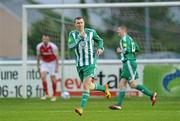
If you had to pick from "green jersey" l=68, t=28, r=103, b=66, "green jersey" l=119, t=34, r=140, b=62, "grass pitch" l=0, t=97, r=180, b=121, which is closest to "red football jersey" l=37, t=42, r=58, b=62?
"grass pitch" l=0, t=97, r=180, b=121

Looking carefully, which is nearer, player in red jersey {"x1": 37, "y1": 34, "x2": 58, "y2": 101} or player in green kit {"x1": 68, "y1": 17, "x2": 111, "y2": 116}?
player in green kit {"x1": 68, "y1": 17, "x2": 111, "y2": 116}

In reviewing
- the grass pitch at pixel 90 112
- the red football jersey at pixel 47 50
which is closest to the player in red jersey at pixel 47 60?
the red football jersey at pixel 47 50

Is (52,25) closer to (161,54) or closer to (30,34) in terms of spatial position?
(30,34)

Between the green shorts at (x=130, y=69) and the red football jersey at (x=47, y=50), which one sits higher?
the red football jersey at (x=47, y=50)

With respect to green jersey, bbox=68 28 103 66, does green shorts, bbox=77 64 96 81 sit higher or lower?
lower

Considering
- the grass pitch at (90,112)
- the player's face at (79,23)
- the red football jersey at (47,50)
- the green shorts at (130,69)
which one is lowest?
the grass pitch at (90,112)

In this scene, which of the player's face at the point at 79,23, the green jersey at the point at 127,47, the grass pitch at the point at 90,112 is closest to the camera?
the grass pitch at the point at 90,112

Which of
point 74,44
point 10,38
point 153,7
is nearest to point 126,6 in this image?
point 153,7

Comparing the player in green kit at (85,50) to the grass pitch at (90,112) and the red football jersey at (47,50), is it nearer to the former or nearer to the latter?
the grass pitch at (90,112)

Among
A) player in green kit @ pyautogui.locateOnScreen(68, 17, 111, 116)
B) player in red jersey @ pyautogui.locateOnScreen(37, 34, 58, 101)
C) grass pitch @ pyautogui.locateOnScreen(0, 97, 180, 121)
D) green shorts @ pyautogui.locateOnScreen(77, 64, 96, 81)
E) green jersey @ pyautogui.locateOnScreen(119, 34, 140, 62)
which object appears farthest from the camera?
player in red jersey @ pyautogui.locateOnScreen(37, 34, 58, 101)

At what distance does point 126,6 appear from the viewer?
1003 inches

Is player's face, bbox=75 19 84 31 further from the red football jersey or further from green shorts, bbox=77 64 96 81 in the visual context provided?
the red football jersey

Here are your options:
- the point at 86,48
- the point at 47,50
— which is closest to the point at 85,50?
the point at 86,48

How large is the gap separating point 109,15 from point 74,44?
10.8 meters
